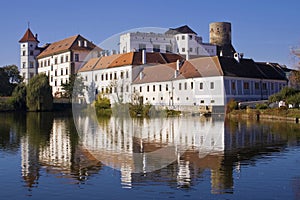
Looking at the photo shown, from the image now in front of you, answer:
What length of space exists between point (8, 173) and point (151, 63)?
191 ft

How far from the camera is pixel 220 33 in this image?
10012 cm

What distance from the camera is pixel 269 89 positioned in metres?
58.2

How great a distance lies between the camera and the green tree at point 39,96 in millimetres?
63156

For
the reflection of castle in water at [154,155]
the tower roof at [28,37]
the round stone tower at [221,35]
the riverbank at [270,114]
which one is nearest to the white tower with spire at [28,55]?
the tower roof at [28,37]

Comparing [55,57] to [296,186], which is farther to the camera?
[55,57]

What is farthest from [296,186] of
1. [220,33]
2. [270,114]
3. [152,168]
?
[220,33]

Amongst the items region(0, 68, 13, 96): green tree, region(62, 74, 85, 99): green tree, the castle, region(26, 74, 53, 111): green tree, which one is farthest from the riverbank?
region(0, 68, 13, 96): green tree

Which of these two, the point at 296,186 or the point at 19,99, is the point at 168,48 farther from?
the point at 296,186

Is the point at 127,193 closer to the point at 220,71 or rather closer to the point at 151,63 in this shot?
the point at 220,71

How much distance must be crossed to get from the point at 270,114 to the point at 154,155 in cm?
2451

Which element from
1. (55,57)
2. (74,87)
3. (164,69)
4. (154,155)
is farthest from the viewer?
(55,57)

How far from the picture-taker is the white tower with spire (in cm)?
9919

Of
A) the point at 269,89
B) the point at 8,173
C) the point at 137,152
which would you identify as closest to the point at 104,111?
the point at 269,89

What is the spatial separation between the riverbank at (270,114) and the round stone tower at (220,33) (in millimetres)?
56448
